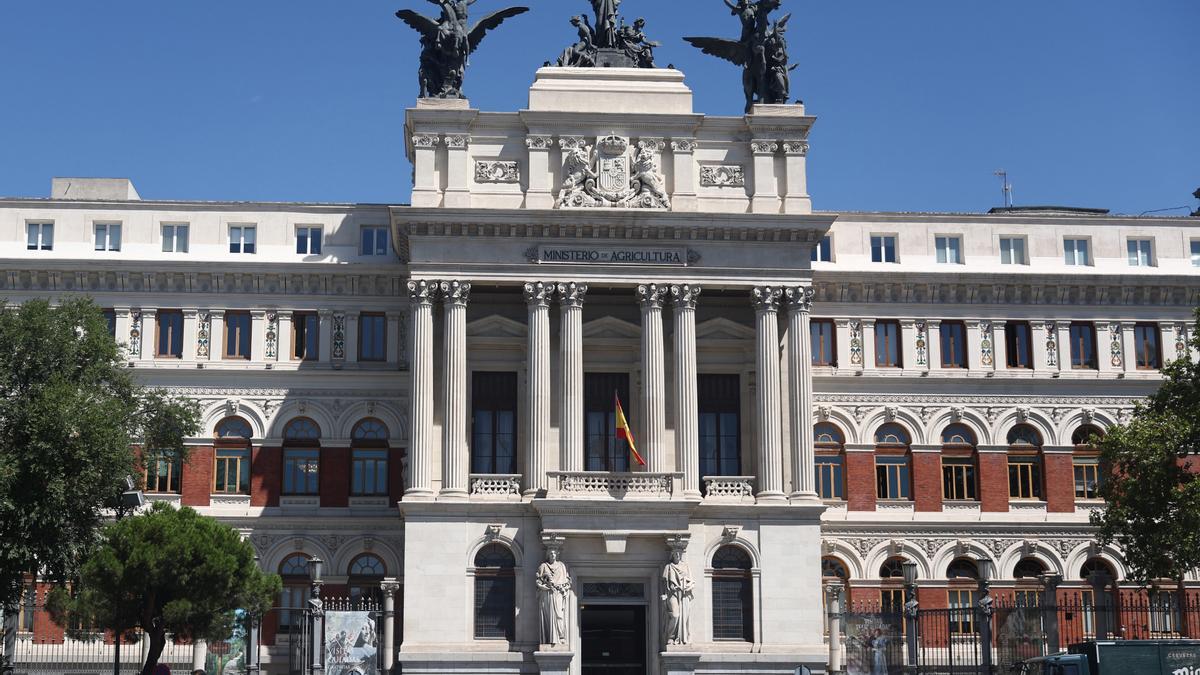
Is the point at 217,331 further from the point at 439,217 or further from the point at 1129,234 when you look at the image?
the point at 1129,234

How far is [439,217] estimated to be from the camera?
2414 inches

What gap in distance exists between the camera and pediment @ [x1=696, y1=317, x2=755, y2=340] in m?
64.8

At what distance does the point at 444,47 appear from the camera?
64500 mm

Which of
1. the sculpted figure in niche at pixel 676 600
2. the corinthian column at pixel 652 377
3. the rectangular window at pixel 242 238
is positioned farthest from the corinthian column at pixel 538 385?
the rectangular window at pixel 242 238

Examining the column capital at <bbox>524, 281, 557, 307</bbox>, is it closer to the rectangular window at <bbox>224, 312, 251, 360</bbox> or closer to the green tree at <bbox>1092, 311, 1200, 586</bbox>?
the rectangular window at <bbox>224, 312, 251, 360</bbox>

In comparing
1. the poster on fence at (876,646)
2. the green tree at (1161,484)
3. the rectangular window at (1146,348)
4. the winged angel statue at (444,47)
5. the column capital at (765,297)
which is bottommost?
the poster on fence at (876,646)

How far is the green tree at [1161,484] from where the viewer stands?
5384 cm

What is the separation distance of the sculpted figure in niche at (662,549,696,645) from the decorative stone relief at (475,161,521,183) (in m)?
16.1

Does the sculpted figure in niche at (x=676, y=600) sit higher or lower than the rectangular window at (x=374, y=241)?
lower

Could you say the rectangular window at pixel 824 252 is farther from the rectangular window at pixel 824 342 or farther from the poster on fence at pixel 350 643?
the poster on fence at pixel 350 643

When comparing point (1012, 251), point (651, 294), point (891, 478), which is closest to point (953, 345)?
point (1012, 251)

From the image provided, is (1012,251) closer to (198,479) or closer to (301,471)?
(301,471)

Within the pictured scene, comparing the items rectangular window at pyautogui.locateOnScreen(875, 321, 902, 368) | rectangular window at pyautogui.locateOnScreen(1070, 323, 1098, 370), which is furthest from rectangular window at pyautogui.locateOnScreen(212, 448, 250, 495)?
rectangular window at pyautogui.locateOnScreen(1070, 323, 1098, 370)

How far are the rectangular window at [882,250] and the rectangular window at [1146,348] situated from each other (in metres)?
11.1
